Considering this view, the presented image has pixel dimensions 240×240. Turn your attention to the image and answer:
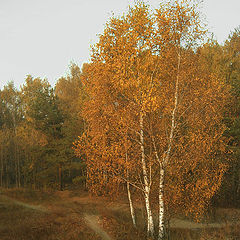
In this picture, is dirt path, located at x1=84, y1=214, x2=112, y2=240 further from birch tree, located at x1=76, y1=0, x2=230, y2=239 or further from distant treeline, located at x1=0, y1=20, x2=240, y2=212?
distant treeline, located at x1=0, y1=20, x2=240, y2=212

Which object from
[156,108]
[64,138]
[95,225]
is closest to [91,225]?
[95,225]

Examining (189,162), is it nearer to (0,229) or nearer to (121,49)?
(121,49)

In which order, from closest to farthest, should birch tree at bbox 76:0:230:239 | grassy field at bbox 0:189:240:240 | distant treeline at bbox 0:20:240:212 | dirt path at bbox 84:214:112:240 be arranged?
birch tree at bbox 76:0:230:239, grassy field at bbox 0:189:240:240, dirt path at bbox 84:214:112:240, distant treeline at bbox 0:20:240:212

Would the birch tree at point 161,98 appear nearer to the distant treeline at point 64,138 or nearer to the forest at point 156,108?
the forest at point 156,108

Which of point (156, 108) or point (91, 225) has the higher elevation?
point (156, 108)

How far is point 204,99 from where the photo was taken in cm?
941

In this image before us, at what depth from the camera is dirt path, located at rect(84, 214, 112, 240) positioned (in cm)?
1090

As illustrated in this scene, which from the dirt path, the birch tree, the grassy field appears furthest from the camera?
the dirt path

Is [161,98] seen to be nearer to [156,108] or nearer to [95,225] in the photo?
[156,108]

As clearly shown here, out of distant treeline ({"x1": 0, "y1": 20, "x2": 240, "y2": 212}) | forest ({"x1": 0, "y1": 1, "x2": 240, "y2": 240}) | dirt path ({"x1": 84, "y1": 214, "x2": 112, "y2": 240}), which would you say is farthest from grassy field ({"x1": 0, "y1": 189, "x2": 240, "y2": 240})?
distant treeline ({"x1": 0, "y1": 20, "x2": 240, "y2": 212})

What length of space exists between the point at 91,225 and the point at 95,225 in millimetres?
215

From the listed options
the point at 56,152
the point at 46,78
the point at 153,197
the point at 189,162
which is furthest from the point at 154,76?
the point at 46,78

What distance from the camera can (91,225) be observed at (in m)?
12.7

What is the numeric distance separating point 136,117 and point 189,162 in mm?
2894
